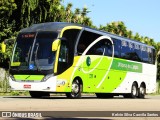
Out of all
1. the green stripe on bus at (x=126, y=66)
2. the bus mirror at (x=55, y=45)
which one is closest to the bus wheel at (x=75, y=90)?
the bus mirror at (x=55, y=45)

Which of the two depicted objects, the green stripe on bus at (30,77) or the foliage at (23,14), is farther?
the foliage at (23,14)

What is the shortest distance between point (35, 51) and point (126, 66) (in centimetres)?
751

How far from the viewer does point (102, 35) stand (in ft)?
79.7

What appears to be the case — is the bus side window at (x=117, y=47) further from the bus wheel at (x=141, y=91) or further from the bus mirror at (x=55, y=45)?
the bus mirror at (x=55, y=45)

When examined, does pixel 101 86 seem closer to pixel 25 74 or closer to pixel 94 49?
pixel 94 49

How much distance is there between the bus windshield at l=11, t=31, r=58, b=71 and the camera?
67.7ft

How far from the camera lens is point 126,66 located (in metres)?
26.8

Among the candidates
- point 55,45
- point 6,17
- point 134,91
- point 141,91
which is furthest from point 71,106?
point 6,17

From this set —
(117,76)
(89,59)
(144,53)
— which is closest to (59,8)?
(144,53)

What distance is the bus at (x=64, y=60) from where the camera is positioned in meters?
20.7

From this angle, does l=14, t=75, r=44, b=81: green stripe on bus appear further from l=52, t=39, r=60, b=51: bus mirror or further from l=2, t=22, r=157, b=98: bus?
l=52, t=39, r=60, b=51: bus mirror

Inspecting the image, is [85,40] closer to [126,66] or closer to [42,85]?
[42,85]

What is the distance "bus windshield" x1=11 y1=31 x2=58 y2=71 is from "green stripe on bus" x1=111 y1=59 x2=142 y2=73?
216 inches

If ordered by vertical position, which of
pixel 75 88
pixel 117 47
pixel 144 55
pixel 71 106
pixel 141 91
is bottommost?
pixel 141 91
